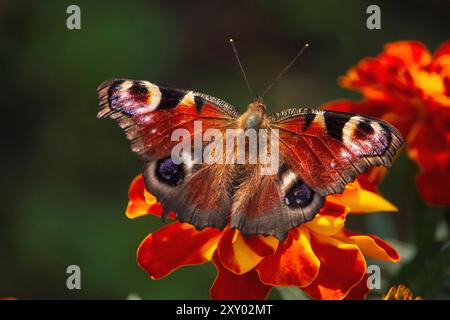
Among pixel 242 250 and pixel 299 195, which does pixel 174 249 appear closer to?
pixel 242 250

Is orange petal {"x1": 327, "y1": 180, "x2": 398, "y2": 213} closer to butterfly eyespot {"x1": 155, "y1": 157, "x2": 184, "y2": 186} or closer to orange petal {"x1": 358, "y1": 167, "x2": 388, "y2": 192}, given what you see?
orange petal {"x1": 358, "y1": 167, "x2": 388, "y2": 192}

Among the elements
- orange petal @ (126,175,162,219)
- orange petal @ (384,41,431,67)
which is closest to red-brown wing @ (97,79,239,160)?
orange petal @ (126,175,162,219)

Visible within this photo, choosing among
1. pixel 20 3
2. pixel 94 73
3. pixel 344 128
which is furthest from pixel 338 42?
pixel 344 128

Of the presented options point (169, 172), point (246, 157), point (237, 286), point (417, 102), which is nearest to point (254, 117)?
point (246, 157)
